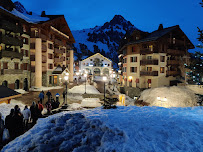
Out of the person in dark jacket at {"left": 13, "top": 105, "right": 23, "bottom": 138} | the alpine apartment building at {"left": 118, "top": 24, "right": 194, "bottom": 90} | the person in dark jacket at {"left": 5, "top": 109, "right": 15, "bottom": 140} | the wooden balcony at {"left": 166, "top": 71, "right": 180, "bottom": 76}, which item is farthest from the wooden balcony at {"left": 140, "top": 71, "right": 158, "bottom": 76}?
the person in dark jacket at {"left": 5, "top": 109, "right": 15, "bottom": 140}

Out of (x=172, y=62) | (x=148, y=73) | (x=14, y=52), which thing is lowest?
(x=148, y=73)

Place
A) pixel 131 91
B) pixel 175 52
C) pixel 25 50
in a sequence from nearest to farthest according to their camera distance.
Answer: pixel 25 50
pixel 175 52
pixel 131 91

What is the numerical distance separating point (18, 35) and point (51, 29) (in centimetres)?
822

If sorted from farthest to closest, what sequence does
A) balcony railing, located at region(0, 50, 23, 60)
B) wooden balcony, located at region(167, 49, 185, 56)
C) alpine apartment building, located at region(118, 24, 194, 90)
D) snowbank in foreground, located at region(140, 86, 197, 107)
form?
wooden balcony, located at region(167, 49, 185, 56) → alpine apartment building, located at region(118, 24, 194, 90) → snowbank in foreground, located at region(140, 86, 197, 107) → balcony railing, located at region(0, 50, 23, 60)

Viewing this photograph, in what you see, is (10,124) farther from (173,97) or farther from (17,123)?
(173,97)

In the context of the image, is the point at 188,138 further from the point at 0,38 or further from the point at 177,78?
the point at 177,78

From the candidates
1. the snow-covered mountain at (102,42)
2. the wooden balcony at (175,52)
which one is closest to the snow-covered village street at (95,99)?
the wooden balcony at (175,52)

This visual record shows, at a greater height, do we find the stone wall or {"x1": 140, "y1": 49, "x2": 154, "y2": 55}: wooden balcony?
{"x1": 140, "y1": 49, "x2": 154, "y2": 55}: wooden balcony

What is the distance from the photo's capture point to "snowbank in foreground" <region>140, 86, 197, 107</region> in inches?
947

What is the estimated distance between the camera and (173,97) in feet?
83.3

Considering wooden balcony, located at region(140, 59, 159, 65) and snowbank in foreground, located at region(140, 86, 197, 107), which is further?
wooden balcony, located at region(140, 59, 159, 65)

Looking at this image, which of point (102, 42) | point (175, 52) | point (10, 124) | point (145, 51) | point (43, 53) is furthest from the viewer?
point (102, 42)

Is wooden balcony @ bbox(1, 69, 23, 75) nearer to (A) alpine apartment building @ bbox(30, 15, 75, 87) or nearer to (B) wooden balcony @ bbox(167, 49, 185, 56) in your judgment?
(A) alpine apartment building @ bbox(30, 15, 75, 87)

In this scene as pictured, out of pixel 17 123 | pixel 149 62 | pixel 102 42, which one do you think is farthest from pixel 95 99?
pixel 102 42
